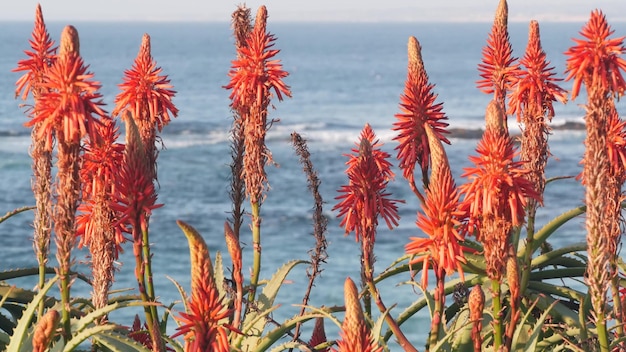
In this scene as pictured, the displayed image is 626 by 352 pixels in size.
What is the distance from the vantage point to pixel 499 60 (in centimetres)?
420

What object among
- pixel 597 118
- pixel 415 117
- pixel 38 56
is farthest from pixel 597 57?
pixel 38 56

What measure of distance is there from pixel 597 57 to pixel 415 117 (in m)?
0.90

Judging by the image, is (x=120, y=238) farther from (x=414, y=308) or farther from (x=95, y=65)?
(x=95, y=65)

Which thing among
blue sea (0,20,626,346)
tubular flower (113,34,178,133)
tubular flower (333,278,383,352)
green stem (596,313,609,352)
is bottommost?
blue sea (0,20,626,346)

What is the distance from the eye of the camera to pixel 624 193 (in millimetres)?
3959

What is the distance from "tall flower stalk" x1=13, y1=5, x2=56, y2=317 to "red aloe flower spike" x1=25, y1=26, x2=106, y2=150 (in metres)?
0.11

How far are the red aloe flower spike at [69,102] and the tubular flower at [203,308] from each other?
0.58m

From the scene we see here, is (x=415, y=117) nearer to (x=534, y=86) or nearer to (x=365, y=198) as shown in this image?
(x=365, y=198)

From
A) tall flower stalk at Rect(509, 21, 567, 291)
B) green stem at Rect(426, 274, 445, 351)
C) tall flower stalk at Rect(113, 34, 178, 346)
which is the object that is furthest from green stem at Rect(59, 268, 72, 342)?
tall flower stalk at Rect(509, 21, 567, 291)

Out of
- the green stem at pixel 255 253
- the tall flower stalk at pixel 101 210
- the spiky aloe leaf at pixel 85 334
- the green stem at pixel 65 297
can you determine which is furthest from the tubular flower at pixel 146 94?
the spiky aloe leaf at pixel 85 334

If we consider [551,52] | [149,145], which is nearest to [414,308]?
[149,145]

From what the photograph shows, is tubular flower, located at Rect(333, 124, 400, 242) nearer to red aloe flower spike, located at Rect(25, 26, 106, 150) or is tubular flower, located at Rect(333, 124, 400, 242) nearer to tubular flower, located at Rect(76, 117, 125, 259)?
tubular flower, located at Rect(76, 117, 125, 259)

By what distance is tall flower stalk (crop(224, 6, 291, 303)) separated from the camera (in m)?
4.03

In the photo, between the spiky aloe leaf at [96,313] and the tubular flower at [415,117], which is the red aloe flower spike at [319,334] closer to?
the tubular flower at [415,117]
